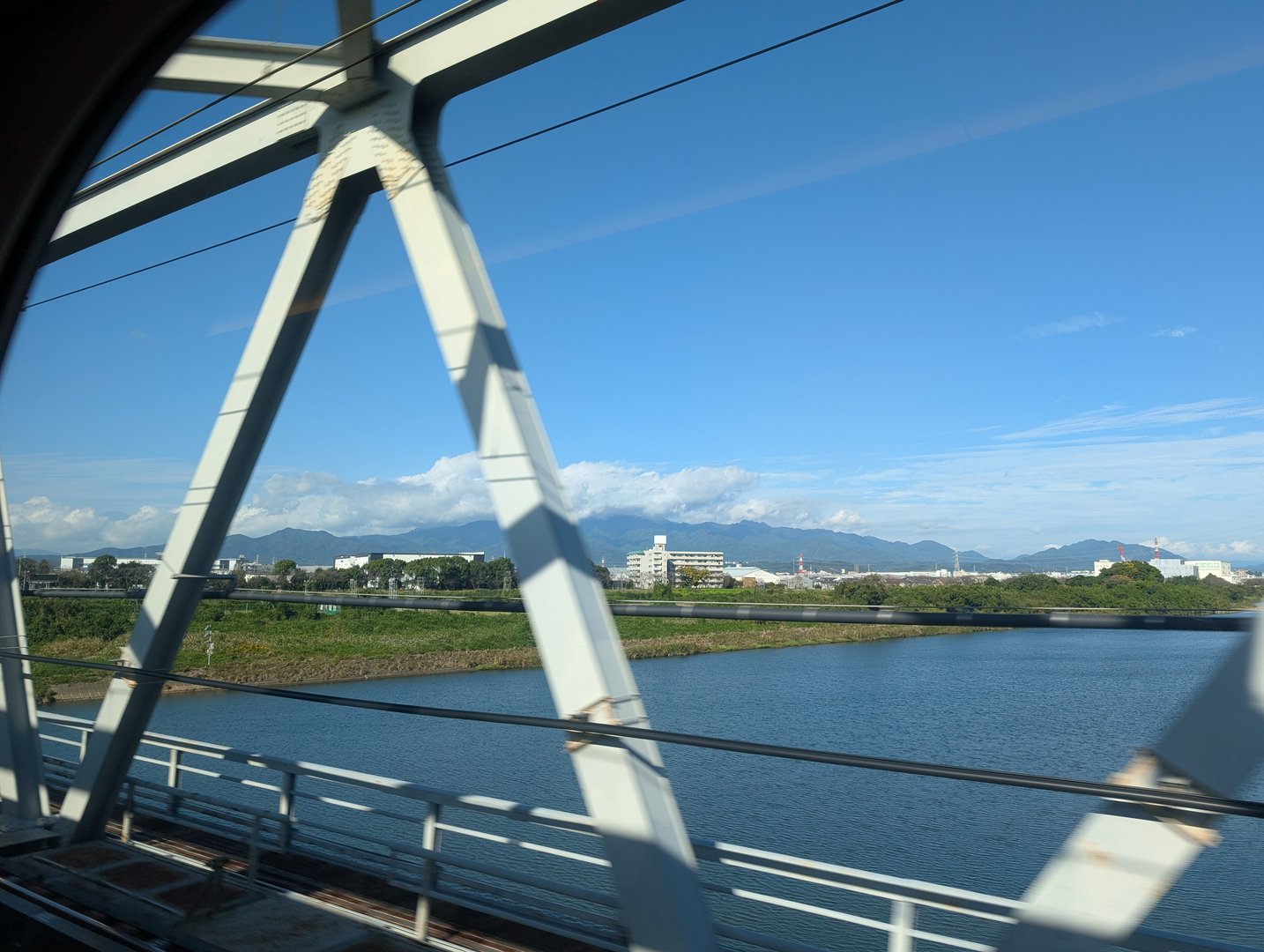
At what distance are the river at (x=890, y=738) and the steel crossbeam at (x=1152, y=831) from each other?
0.27ft

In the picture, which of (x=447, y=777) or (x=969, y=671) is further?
(x=447, y=777)

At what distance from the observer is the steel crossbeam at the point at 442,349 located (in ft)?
6.17

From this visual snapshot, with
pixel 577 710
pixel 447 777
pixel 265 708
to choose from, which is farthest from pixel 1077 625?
pixel 265 708

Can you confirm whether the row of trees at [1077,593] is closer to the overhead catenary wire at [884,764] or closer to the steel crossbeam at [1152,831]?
the steel crossbeam at [1152,831]

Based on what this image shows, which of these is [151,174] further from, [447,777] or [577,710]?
[447,777]

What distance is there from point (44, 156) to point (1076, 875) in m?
2.30

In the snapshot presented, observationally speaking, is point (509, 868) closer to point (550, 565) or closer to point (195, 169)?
point (550, 565)

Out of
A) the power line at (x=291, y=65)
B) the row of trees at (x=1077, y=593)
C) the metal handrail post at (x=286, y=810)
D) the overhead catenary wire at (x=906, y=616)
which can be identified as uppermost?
the power line at (x=291, y=65)

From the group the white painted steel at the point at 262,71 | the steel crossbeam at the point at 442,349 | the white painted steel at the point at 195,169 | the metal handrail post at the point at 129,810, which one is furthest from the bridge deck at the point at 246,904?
the white painted steel at the point at 262,71

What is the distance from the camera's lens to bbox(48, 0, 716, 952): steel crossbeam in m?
1.88

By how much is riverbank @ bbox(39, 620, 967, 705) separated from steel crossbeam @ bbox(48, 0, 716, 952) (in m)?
1.03

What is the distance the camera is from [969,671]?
3090mm

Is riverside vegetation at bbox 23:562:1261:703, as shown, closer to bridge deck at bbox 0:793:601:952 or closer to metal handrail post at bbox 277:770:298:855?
metal handrail post at bbox 277:770:298:855

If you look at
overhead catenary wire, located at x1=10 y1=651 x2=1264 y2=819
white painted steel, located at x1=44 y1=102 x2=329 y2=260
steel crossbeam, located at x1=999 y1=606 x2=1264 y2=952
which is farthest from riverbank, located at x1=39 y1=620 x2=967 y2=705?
steel crossbeam, located at x1=999 y1=606 x2=1264 y2=952
